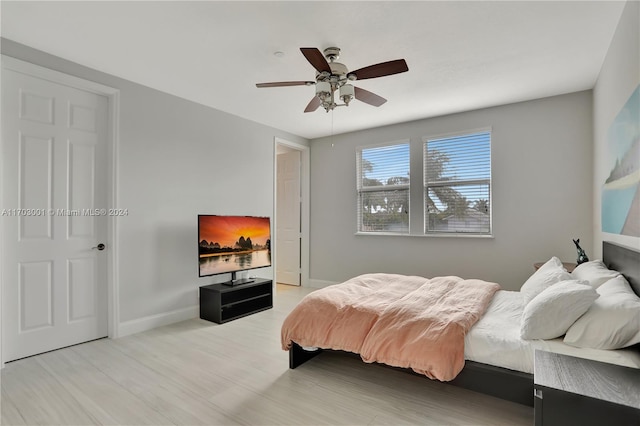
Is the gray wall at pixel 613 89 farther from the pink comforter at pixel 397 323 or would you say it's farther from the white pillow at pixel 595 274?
the pink comforter at pixel 397 323

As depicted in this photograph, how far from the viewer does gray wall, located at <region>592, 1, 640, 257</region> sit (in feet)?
6.70

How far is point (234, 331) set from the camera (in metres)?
3.50

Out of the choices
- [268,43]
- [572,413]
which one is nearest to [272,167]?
[268,43]

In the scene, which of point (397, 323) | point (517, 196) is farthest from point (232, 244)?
point (517, 196)

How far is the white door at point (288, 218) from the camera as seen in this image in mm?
6023

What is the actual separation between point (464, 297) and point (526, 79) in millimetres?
2430

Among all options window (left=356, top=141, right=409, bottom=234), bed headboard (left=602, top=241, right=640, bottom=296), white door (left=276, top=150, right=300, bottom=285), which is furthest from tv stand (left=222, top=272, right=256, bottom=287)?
bed headboard (left=602, top=241, right=640, bottom=296)

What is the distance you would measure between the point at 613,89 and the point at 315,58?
96.1 inches

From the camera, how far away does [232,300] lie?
3945 millimetres

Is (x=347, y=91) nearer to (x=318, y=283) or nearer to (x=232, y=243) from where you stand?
(x=232, y=243)

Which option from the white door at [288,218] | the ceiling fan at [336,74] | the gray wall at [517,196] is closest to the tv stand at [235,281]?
the white door at [288,218]

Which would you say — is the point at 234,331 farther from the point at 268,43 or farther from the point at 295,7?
the point at 295,7

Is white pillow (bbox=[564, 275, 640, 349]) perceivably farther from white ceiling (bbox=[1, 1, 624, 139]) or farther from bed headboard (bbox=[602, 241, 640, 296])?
white ceiling (bbox=[1, 1, 624, 139])

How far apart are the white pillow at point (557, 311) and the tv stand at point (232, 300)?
119 inches
